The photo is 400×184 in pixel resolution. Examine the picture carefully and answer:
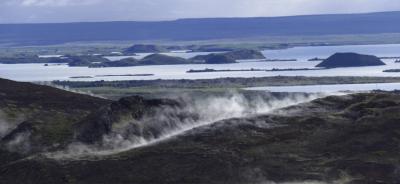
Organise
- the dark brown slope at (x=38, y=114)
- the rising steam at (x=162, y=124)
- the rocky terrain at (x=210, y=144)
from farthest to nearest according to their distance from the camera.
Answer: the dark brown slope at (x=38, y=114), the rising steam at (x=162, y=124), the rocky terrain at (x=210, y=144)

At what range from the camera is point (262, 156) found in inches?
2299

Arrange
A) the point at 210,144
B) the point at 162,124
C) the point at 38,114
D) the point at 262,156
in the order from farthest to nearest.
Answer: the point at 38,114, the point at 162,124, the point at 210,144, the point at 262,156

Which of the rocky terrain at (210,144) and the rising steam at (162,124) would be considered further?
the rising steam at (162,124)

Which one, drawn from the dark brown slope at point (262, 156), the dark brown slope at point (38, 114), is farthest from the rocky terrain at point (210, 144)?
the dark brown slope at point (38, 114)

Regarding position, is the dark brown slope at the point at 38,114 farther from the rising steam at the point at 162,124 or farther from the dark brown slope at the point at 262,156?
the dark brown slope at the point at 262,156

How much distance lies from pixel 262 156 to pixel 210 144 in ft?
14.2

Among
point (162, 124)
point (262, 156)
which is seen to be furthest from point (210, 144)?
point (162, 124)

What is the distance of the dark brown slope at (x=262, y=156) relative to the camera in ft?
182

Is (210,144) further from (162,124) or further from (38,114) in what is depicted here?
(38,114)

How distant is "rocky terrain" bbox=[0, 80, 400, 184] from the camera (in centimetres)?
5616

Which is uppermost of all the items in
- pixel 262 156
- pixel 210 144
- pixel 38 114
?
pixel 38 114

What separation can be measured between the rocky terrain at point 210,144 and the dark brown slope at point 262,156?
0.06 m

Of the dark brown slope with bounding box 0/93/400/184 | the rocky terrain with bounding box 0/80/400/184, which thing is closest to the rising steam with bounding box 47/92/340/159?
the rocky terrain with bounding box 0/80/400/184

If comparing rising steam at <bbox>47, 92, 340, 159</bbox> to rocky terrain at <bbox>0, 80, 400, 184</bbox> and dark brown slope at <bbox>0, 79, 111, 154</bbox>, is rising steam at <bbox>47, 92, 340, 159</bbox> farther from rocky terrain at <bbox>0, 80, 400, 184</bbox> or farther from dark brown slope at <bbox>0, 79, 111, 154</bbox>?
dark brown slope at <bbox>0, 79, 111, 154</bbox>
